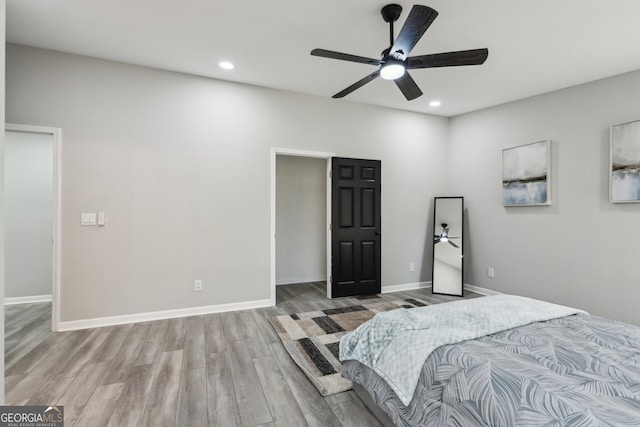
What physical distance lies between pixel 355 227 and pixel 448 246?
1578 mm

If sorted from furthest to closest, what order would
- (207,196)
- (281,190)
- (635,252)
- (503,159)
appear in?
1. (281,190)
2. (503,159)
3. (207,196)
4. (635,252)

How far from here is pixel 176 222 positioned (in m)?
3.48

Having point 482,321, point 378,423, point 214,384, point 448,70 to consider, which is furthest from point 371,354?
point 448,70

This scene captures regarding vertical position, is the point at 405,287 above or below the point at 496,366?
below

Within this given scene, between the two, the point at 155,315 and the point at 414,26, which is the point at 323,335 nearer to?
the point at 155,315

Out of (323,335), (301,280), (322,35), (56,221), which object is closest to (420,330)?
(323,335)

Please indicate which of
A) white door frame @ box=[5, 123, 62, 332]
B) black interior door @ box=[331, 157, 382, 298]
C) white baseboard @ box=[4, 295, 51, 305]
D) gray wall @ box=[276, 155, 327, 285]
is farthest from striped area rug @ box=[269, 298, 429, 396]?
white baseboard @ box=[4, 295, 51, 305]

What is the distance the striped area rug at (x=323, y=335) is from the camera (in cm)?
219

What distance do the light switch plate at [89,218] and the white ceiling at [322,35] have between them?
168 cm

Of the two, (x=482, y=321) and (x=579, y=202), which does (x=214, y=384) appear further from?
(x=579, y=202)

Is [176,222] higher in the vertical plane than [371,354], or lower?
higher

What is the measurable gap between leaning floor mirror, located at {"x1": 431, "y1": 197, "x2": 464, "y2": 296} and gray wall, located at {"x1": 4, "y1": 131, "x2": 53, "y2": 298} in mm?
5646

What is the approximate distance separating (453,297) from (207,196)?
12.3 ft

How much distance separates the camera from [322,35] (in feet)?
8.78
